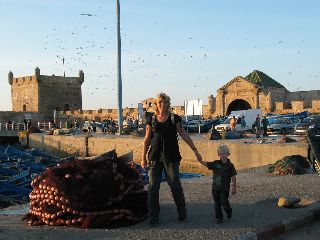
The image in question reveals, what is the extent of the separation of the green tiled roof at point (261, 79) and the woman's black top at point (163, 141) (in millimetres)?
49011

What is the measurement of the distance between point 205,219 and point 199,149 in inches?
563

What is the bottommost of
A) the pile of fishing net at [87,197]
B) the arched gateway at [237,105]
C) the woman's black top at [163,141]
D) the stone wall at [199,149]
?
the stone wall at [199,149]

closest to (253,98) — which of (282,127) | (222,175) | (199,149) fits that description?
(282,127)

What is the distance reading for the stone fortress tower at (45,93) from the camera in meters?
78.6

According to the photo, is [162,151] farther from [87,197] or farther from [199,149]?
[199,149]

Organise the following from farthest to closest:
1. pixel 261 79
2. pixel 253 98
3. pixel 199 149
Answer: pixel 261 79 < pixel 253 98 < pixel 199 149

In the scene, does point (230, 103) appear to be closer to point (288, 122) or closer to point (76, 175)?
point (288, 122)

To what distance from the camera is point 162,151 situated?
628 cm

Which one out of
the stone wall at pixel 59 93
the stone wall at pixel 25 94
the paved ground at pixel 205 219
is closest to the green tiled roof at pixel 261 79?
the stone wall at pixel 59 93

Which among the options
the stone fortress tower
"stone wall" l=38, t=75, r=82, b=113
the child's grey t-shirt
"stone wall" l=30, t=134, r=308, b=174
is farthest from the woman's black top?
"stone wall" l=38, t=75, r=82, b=113

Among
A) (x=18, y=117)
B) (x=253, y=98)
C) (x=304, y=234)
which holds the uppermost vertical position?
(x=253, y=98)

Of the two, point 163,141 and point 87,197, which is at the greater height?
point 163,141

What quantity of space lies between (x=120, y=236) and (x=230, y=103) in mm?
45781

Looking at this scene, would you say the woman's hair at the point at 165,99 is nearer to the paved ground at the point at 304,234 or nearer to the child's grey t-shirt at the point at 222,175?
the child's grey t-shirt at the point at 222,175
